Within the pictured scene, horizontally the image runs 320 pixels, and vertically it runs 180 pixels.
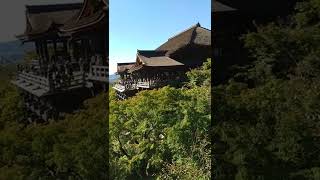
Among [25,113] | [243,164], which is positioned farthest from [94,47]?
[243,164]

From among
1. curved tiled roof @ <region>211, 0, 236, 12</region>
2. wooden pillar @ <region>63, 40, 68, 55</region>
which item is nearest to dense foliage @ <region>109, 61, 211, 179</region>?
wooden pillar @ <region>63, 40, 68, 55</region>

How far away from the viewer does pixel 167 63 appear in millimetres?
6172

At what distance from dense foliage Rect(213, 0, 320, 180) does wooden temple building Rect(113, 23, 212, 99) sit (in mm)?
502

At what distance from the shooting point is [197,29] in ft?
19.4

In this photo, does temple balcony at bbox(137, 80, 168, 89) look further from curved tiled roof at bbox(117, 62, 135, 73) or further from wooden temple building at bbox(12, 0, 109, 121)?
wooden temple building at bbox(12, 0, 109, 121)

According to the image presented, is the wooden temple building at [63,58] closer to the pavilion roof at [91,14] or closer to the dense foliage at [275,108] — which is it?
the pavilion roof at [91,14]

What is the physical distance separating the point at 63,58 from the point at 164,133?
1.43m

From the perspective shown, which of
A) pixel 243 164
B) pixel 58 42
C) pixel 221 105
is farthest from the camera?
pixel 58 42

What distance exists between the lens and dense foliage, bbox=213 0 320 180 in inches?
208

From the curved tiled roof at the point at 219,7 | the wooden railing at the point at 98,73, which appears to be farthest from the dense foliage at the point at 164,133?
the curved tiled roof at the point at 219,7

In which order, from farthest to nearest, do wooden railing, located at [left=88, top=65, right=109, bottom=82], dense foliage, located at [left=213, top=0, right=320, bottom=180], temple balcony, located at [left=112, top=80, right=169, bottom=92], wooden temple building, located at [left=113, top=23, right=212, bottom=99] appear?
temple balcony, located at [left=112, top=80, right=169, bottom=92] → wooden temple building, located at [left=113, top=23, right=212, bottom=99] → wooden railing, located at [left=88, top=65, right=109, bottom=82] → dense foliage, located at [left=213, top=0, right=320, bottom=180]

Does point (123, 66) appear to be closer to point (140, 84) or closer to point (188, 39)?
point (140, 84)

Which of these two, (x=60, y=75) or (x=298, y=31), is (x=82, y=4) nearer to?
(x=60, y=75)

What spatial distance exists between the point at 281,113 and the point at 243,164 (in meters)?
0.68
